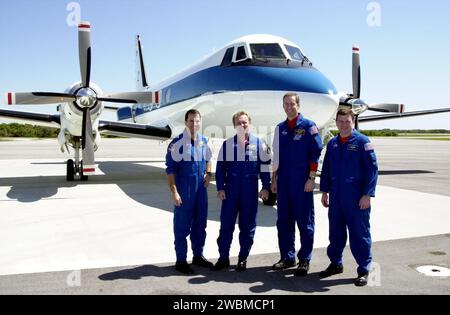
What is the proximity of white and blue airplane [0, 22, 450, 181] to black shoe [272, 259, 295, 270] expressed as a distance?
4268 millimetres

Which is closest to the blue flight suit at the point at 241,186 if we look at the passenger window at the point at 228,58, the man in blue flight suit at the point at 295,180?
the man in blue flight suit at the point at 295,180

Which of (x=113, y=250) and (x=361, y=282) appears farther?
(x=113, y=250)

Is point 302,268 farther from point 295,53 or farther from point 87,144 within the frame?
point 87,144

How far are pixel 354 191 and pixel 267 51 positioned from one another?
5778mm

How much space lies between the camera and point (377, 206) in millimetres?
8961

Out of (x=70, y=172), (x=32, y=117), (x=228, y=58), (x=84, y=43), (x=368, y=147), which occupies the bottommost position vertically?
(x=70, y=172)

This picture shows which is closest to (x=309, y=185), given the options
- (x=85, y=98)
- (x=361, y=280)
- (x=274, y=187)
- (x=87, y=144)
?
(x=274, y=187)

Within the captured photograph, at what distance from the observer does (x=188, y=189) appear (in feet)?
16.4

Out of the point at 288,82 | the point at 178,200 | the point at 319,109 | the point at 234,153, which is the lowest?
the point at 178,200

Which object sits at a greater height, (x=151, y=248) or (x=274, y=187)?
(x=274, y=187)

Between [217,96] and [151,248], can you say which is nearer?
[151,248]
